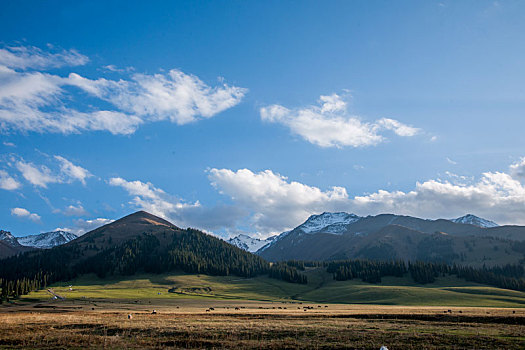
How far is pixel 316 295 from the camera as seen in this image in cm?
16950

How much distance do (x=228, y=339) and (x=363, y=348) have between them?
12.8m

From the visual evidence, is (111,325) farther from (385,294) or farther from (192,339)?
(385,294)

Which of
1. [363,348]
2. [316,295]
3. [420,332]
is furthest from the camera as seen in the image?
[316,295]

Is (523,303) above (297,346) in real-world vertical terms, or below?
below

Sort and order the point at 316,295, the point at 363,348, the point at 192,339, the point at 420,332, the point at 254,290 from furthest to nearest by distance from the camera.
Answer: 1. the point at 254,290
2. the point at 316,295
3. the point at 420,332
4. the point at 192,339
5. the point at 363,348

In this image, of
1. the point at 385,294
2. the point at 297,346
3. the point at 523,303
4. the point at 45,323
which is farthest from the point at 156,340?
the point at 523,303

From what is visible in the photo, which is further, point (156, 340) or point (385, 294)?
point (385, 294)

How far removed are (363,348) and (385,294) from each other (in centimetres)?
12192

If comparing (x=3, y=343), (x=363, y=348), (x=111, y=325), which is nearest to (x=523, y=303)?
(x=363, y=348)

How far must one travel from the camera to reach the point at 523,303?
130m

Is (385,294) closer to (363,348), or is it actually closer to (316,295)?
(316,295)

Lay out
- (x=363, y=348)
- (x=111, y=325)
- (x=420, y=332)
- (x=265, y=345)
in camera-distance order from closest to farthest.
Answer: (x=363, y=348)
(x=265, y=345)
(x=420, y=332)
(x=111, y=325)

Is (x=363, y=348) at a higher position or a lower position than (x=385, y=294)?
higher

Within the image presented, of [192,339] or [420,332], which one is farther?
[420,332]
